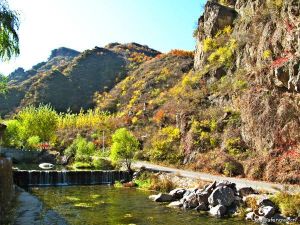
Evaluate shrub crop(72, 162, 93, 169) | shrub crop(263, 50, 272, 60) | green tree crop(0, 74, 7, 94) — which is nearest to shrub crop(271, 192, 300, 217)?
green tree crop(0, 74, 7, 94)

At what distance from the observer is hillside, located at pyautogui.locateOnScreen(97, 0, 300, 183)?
33.9 metres

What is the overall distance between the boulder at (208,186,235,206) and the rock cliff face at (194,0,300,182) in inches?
260

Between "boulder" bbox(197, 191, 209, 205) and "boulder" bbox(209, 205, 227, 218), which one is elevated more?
"boulder" bbox(197, 191, 209, 205)

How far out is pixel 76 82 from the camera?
433ft

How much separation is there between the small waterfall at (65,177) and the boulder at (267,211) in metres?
20.6

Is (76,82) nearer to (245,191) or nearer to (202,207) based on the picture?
(202,207)

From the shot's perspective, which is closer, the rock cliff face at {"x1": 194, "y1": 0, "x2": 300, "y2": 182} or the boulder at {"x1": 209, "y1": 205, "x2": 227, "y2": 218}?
the boulder at {"x1": 209, "y1": 205, "x2": 227, "y2": 218}

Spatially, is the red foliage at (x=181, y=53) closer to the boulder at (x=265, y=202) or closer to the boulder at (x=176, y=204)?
the boulder at (x=176, y=204)

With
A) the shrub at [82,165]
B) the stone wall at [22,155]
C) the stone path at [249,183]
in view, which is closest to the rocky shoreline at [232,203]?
the stone path at [249,183]

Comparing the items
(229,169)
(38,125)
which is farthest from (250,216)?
(38,125)

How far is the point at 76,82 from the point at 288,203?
374 feet

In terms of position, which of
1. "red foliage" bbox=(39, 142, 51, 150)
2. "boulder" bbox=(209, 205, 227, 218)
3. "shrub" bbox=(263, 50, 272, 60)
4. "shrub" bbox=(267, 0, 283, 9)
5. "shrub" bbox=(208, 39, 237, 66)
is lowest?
"boulder" bbox=(209, 205, 227, 218)

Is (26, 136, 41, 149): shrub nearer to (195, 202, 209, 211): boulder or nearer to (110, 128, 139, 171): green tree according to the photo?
(110, 128, 139, 171): green tree

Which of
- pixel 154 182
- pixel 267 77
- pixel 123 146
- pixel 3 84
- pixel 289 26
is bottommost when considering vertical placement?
pixel 154 182
